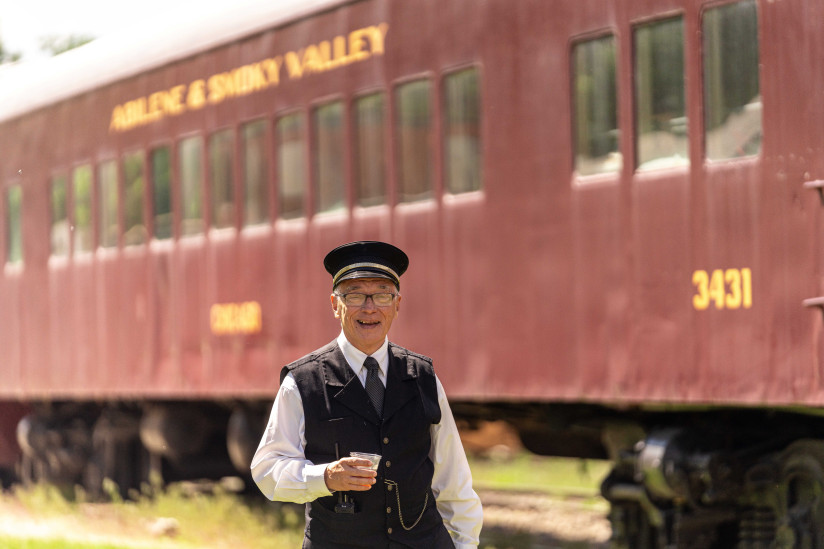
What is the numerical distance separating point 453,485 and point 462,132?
5.24 metres

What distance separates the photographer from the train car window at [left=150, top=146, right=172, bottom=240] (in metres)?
12.3

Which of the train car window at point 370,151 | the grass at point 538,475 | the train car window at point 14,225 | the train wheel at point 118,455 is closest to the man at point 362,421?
the train car window at point 370,151

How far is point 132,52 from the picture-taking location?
1281cm

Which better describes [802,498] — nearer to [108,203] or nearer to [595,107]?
[595,107]

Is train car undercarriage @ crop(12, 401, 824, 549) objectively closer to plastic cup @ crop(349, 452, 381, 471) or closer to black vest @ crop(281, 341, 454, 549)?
black vest @ crop(281, 341, 454, 549)

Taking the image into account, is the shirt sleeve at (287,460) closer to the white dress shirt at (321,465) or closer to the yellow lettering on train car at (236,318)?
the white dress shirt at (321,465)

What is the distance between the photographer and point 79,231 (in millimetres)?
13680

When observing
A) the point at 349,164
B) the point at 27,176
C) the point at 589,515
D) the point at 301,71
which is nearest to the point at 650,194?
the point at 349,164

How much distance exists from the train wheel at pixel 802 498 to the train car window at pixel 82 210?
303 inches

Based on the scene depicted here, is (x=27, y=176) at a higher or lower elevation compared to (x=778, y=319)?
higher

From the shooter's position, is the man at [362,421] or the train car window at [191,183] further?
the train car window at [191,183]

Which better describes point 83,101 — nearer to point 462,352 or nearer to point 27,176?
point 27,176

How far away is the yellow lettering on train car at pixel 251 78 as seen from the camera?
32.2 ft

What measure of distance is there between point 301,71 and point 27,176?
5163 millimetres
